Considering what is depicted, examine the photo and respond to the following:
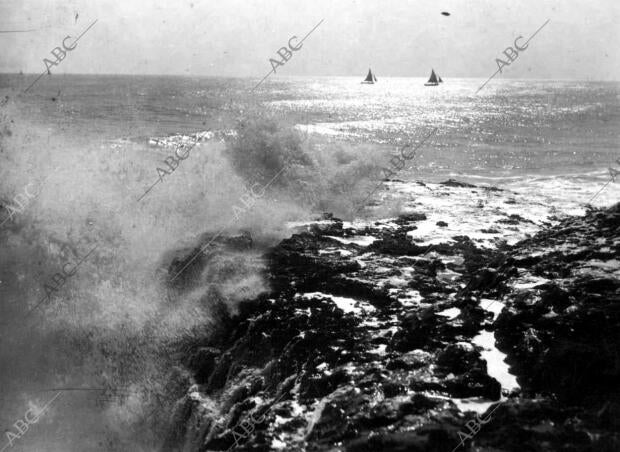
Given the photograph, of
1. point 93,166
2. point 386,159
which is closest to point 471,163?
point 386,159

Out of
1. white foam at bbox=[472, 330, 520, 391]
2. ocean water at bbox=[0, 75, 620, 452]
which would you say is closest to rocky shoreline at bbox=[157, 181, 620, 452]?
white foam at bbox=[472, 330, 520, 391]

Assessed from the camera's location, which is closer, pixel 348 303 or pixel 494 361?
pixel 494 361

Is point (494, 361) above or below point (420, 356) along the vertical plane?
below

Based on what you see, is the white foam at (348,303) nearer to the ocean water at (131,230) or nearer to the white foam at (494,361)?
the ocean water at (131,230)

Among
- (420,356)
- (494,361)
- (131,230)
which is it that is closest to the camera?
(494,361)

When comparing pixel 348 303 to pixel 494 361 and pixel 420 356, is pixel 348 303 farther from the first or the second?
pixel 494 361

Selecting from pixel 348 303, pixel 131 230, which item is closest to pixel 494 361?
pixel 348 303

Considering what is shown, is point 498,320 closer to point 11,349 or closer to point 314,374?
point 314,374

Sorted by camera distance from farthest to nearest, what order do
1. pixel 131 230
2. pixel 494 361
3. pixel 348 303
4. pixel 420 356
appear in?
pixel 131 230 < pixel 348 303 < pixel 420 356 < pixel 494 361
